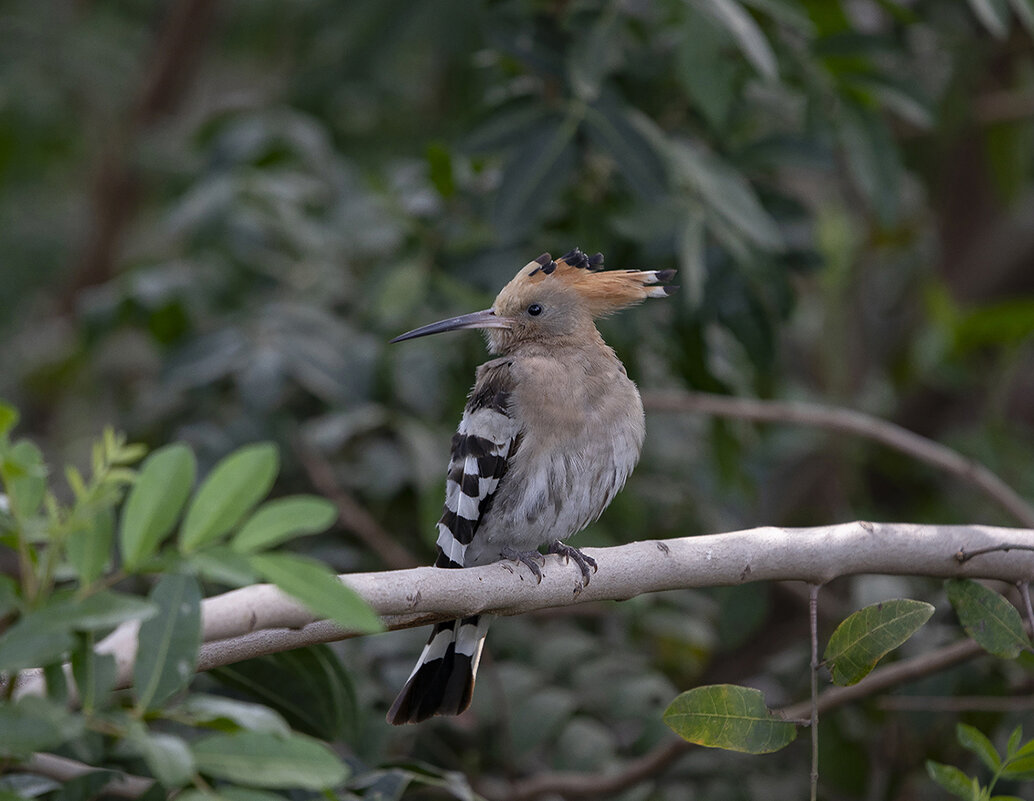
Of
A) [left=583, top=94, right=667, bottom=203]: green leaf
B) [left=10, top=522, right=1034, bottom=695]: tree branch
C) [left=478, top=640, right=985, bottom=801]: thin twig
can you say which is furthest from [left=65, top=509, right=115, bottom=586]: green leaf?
[left=583, top=94, right=667, bottom=203]: green leaf

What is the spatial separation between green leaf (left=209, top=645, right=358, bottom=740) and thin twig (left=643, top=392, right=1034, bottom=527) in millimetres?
1344

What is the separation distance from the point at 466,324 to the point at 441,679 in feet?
2.60

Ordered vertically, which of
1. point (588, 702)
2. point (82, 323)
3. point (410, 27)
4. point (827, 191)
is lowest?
point (827, 191)

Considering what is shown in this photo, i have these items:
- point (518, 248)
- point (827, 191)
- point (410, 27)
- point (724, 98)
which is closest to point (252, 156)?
point (410, 27)

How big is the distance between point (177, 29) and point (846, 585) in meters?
3.86

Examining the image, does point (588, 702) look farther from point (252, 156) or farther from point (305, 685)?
point (252, 156)

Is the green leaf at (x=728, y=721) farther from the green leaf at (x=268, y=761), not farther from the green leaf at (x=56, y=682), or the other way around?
the green leaf at (x=56, y=682)

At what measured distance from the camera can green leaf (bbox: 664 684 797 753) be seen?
4.83ft

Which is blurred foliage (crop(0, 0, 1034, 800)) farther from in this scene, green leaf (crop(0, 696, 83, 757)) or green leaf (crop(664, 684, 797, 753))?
green leaf (crop(0, 696, 83, 757))

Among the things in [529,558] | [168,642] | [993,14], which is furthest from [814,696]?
[993,14]

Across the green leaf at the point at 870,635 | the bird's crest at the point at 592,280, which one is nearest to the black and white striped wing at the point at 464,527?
the bird's crest at the point at 592,280

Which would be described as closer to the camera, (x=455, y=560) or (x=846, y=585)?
(x=455, y=560)

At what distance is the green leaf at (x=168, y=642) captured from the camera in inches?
42.3

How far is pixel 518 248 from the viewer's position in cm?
273
